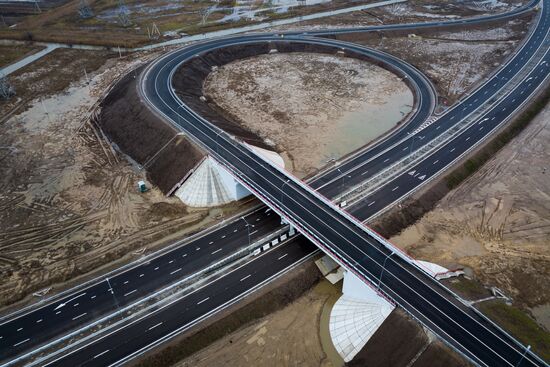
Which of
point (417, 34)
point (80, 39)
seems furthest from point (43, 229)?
point (417, 34)

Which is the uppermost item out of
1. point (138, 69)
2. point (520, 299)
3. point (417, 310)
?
point (138, 69)

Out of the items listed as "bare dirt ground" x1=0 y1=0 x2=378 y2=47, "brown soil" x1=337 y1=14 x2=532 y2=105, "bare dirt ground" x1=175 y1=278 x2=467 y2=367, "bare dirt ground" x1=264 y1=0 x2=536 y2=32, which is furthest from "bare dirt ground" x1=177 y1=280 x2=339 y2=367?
"bare dirt ground" x1=264 y1=0 x2=536 y2=32

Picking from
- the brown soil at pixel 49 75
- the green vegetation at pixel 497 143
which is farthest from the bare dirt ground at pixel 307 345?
the brown soil at pixel 49 75

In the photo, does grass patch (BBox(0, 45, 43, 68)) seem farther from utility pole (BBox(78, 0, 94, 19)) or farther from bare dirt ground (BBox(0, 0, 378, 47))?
utility pole (BBox(78, 0, 94, 19))

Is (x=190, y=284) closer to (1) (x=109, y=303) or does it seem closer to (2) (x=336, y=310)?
(1) (x=109, y=303)

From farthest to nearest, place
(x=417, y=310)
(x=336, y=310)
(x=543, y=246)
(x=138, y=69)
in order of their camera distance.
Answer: (x=138, y=69), (x=543, y=246), (x=336, y=310), (x=417, y=310)

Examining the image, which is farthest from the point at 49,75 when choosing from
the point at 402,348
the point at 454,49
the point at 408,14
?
the point at 408,14

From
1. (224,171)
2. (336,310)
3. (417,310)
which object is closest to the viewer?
(417,310)
